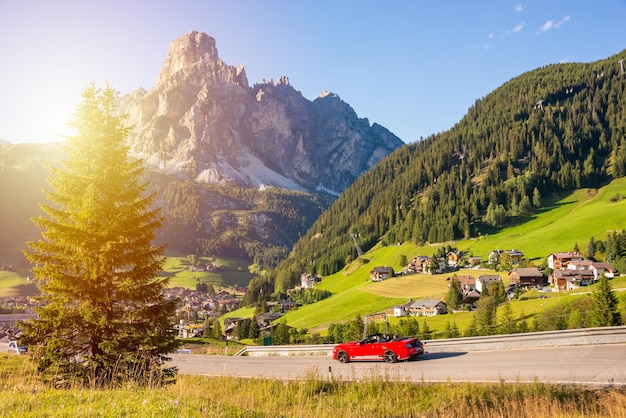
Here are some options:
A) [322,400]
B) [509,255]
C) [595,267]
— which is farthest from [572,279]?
[322,400]

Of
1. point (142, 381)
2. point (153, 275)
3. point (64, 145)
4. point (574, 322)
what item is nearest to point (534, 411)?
point (142, 381)

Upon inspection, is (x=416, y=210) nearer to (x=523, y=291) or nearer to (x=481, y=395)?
(x=523, y=291)

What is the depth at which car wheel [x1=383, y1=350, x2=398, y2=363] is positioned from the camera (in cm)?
2426

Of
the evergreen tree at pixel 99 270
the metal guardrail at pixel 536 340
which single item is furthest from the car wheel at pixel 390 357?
the evergreen tree at pixel 99 270

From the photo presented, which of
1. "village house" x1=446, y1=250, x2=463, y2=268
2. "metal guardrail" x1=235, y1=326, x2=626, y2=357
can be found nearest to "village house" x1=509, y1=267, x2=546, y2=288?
"village house" x1=446, y1=250, x2=463, y2=268

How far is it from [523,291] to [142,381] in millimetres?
104718

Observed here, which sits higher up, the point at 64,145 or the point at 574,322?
the point at 64,145

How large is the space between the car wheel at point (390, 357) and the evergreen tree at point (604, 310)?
76.0 ft

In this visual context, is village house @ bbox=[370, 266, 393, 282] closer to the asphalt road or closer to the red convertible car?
the red convertible car

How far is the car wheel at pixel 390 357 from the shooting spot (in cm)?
2426

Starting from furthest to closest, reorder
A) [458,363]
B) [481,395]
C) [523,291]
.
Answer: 1. [523,291]
2. [458,363]
3. [481,395]

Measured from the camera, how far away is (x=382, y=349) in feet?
82.1

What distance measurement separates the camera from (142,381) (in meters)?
15.5

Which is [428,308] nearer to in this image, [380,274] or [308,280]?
[380,274]
